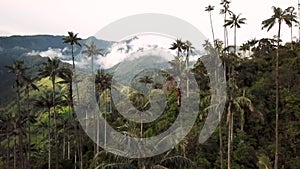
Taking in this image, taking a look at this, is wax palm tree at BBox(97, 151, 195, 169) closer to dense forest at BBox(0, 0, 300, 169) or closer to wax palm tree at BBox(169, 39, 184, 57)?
dense forest at BBox(0, 0, 300, 169)

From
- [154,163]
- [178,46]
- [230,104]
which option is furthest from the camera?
[178,46]

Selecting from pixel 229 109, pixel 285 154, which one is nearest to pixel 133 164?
pixel 229 109

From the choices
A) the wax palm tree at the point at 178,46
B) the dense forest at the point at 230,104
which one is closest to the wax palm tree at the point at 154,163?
the dense forest at the point at 230,104

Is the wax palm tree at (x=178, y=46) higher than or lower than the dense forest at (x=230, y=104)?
higher

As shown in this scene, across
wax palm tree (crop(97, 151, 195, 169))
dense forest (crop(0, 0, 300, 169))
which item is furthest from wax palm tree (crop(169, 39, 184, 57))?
wax palm tree (crop(97, 151, 195, 169))

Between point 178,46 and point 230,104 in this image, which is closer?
point 230,104

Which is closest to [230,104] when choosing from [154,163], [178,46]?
[154,163]

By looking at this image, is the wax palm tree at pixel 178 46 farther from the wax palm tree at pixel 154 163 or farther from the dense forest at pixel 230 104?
the wax palm tree at pixel 154 163

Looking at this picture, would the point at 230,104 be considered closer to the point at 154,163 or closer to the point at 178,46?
the point at 154,163

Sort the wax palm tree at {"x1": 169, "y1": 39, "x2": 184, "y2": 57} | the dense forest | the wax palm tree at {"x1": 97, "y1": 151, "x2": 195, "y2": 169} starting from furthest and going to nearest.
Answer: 1. the wax palm tree at {"x1": 169, "y1": 39, "x2": 184, "y2": 57}
2. the dense forest
3. the wax palm tree at {"x1": 97, "y1": 151, "x2": 195, "y2": 169}

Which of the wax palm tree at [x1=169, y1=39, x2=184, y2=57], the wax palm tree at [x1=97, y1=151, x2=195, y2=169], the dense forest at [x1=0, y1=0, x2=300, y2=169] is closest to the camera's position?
→ the wax palm tree at [x1=97, y1=151, x2=195, y2=169]

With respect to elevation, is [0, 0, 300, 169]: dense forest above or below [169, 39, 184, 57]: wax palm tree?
below

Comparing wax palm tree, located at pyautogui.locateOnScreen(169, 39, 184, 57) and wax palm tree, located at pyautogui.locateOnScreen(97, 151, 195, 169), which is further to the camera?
wax palm tree, located at pyautogui.locateOnScreen(169, 39, 184, 57)

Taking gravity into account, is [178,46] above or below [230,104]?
above
